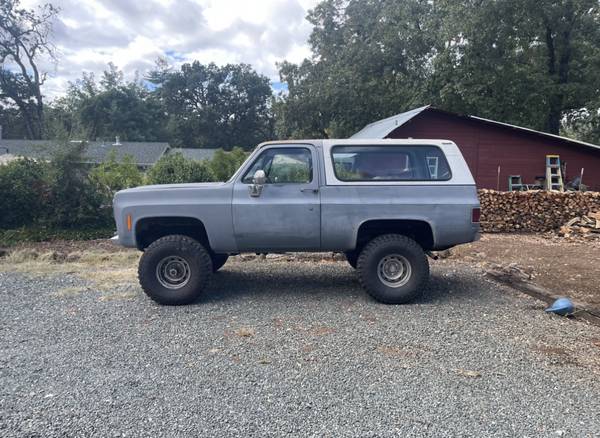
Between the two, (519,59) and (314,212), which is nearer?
(314,212)

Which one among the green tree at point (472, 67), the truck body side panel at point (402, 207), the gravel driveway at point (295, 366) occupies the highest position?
the green tree at point (472, 67)

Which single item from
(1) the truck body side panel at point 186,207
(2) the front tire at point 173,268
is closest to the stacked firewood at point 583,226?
(1) the truck body side panel at point 186,207

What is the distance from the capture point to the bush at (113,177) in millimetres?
12539

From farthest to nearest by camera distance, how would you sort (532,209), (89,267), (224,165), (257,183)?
1. (224,165)
2. (532,209)
3. (89,267)
4. (257,183)

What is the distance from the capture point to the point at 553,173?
16359mm

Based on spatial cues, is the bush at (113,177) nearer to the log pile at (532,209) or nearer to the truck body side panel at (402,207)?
the truck body side panel at (402,207)

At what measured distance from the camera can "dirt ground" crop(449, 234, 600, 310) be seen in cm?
664

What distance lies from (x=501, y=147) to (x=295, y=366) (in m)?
15.3

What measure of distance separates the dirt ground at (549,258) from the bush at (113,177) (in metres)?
9.61

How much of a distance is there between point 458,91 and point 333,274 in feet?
52.2

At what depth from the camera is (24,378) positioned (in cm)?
372

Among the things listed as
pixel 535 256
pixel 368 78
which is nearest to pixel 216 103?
pixel 368 78

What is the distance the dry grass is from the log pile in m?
9.25

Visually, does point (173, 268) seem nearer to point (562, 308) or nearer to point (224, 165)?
point (562, 308)
